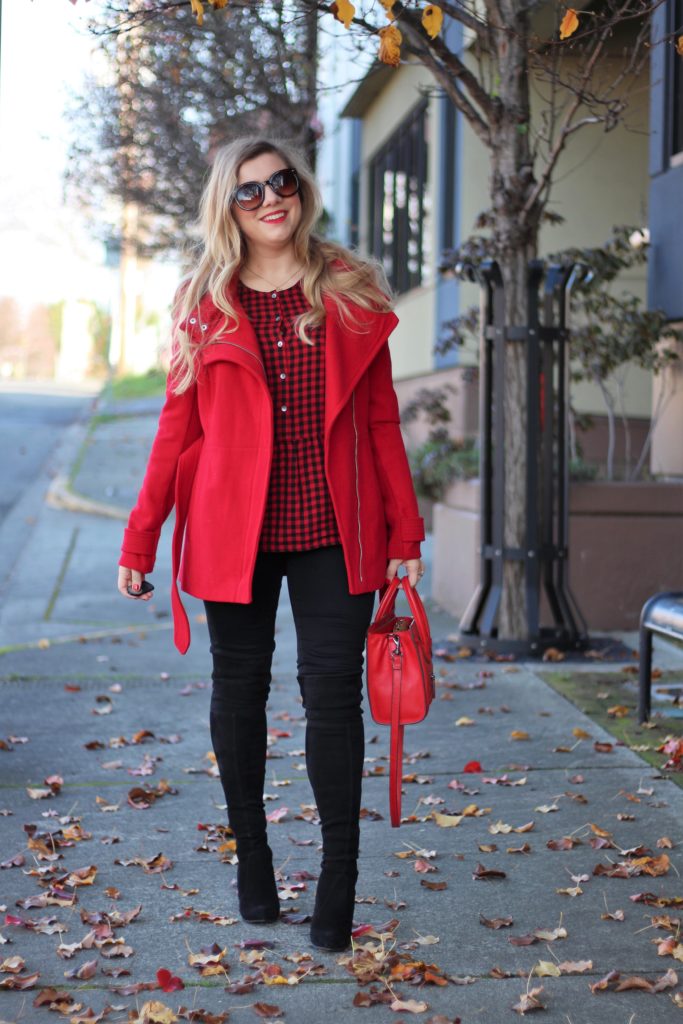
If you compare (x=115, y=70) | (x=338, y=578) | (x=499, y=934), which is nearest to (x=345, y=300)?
(x=338, y=578)

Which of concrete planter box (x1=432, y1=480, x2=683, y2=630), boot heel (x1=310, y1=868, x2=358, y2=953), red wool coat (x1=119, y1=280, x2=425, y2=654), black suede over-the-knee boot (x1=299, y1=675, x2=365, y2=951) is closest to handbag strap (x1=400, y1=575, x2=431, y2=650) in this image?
red wool coat (x1=119, y1=280, x2=425, y2=654)

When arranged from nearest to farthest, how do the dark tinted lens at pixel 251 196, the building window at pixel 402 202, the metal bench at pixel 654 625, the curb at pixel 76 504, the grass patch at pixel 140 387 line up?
the dark tinted lens at pixel 251 196 → the metal bench at pixel 654 625 → the curb at pixel 76 504 → the building window at pixel 402 202 → the grass patch at pixel 140 387

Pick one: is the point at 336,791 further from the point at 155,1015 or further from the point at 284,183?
the point at 284,183

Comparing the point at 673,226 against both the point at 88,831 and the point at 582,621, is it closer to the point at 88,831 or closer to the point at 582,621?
the point at 582,621

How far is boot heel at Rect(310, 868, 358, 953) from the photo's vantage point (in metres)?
3.41

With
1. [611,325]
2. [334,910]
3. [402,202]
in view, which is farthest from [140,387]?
[334,910]

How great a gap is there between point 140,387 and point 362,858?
29.1m

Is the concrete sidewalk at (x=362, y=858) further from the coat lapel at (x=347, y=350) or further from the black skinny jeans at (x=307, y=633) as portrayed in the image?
the coat lapel at (x=347, y=350)

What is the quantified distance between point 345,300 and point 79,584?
23.3ft

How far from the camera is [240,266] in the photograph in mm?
3604

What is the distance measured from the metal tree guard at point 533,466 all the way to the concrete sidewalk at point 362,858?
379 mm

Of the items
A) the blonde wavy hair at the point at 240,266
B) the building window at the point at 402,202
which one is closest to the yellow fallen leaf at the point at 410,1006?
the blonde wavy hair at the point at 240,266

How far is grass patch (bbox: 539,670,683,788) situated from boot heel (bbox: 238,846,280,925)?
6.25 feet

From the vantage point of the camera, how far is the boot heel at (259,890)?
11.9 feet
